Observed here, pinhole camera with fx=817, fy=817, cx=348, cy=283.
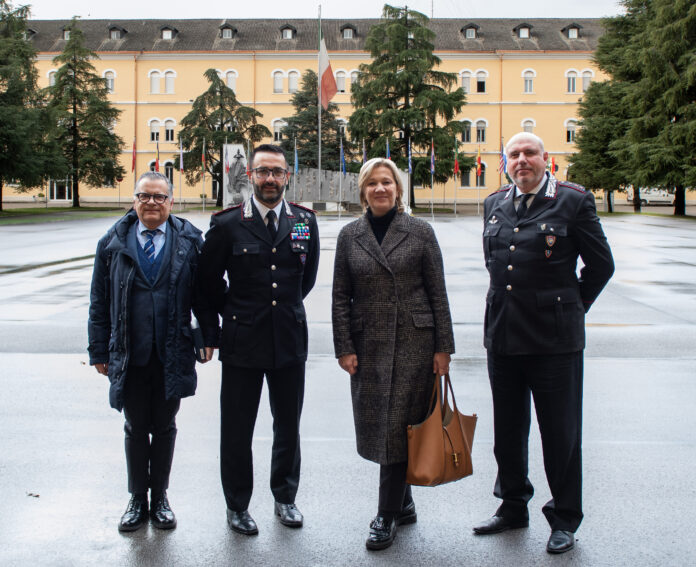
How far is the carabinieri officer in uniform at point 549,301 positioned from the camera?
4105mm

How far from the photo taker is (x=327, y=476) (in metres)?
5.11

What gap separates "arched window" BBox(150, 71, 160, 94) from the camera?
253ft

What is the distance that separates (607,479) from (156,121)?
254 feet

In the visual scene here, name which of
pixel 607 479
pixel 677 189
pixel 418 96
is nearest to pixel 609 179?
pixel 677 189

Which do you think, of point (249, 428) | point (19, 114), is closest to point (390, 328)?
point (249, 428)

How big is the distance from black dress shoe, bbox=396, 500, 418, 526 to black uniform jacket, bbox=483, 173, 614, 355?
0.98 m

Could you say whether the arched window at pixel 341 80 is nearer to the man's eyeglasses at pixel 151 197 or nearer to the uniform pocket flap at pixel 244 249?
the man's eyeglasses at pixel 151 197

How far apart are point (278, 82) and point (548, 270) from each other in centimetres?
7631

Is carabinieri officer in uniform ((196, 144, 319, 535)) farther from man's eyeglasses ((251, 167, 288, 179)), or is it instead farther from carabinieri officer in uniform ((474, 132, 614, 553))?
carabinieri officer in uniform ((474, 132, 614, 553))

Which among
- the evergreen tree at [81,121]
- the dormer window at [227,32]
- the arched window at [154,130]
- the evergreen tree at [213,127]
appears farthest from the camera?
the dormer window at [227,32]

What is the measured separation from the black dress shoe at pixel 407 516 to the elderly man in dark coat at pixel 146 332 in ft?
3.91

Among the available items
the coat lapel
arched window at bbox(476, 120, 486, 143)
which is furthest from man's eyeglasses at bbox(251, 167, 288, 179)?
arched window at bbox(476, 120, 486, 143)

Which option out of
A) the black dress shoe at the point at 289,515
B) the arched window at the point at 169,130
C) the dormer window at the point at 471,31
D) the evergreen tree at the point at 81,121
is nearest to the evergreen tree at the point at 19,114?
the evergreen tree at the point at 81,121

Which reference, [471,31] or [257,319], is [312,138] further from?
[257,319]
